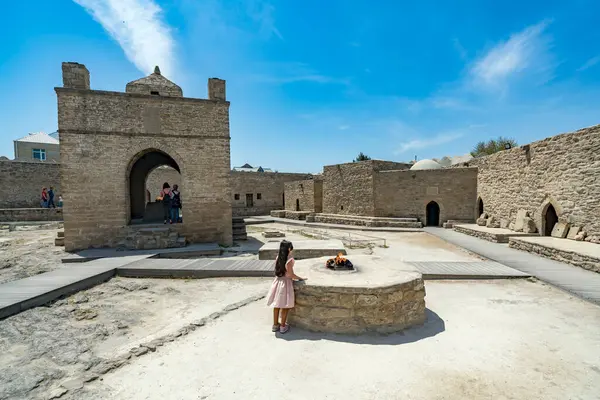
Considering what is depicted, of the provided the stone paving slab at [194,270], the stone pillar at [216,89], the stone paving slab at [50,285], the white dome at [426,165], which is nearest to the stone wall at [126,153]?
the stone pillar at [216,89]

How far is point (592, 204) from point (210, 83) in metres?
14.2

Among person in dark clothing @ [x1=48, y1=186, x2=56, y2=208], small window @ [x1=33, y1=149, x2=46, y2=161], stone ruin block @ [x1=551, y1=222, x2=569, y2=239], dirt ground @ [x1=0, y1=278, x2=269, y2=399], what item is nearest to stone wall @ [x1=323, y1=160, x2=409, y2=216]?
stone ruin block @ [x1=551, y1=222, x2=569, y2=239]

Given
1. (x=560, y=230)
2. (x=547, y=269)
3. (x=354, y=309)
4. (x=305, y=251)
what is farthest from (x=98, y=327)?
(x=560, y=230)

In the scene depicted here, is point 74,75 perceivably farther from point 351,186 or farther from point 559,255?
point 559,255

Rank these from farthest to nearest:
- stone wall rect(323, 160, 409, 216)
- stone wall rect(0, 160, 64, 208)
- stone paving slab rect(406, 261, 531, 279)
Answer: stone wall rect(0, 160, 64, 208), stone wall rect(323, 160, 409, 216), stone paving slab rect(406, 261, 531, 279)

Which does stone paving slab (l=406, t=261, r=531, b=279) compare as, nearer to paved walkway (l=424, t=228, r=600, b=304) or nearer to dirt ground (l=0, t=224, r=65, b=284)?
paved walkway (l=424, t=228, r=600, b=304)

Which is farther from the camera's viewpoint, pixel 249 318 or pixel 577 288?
pixel 577 288

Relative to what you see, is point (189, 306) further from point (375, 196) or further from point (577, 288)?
point (375, 196)

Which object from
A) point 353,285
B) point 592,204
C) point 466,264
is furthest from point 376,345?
point 592,204

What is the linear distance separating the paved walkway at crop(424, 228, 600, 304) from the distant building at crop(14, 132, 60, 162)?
41571 mm

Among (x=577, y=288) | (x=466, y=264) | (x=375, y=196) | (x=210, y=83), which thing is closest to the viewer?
(x=577, y=288)

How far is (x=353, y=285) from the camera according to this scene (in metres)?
4.27

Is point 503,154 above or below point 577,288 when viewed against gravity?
above

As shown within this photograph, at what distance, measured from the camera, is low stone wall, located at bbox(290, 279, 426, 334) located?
13.9 ft
